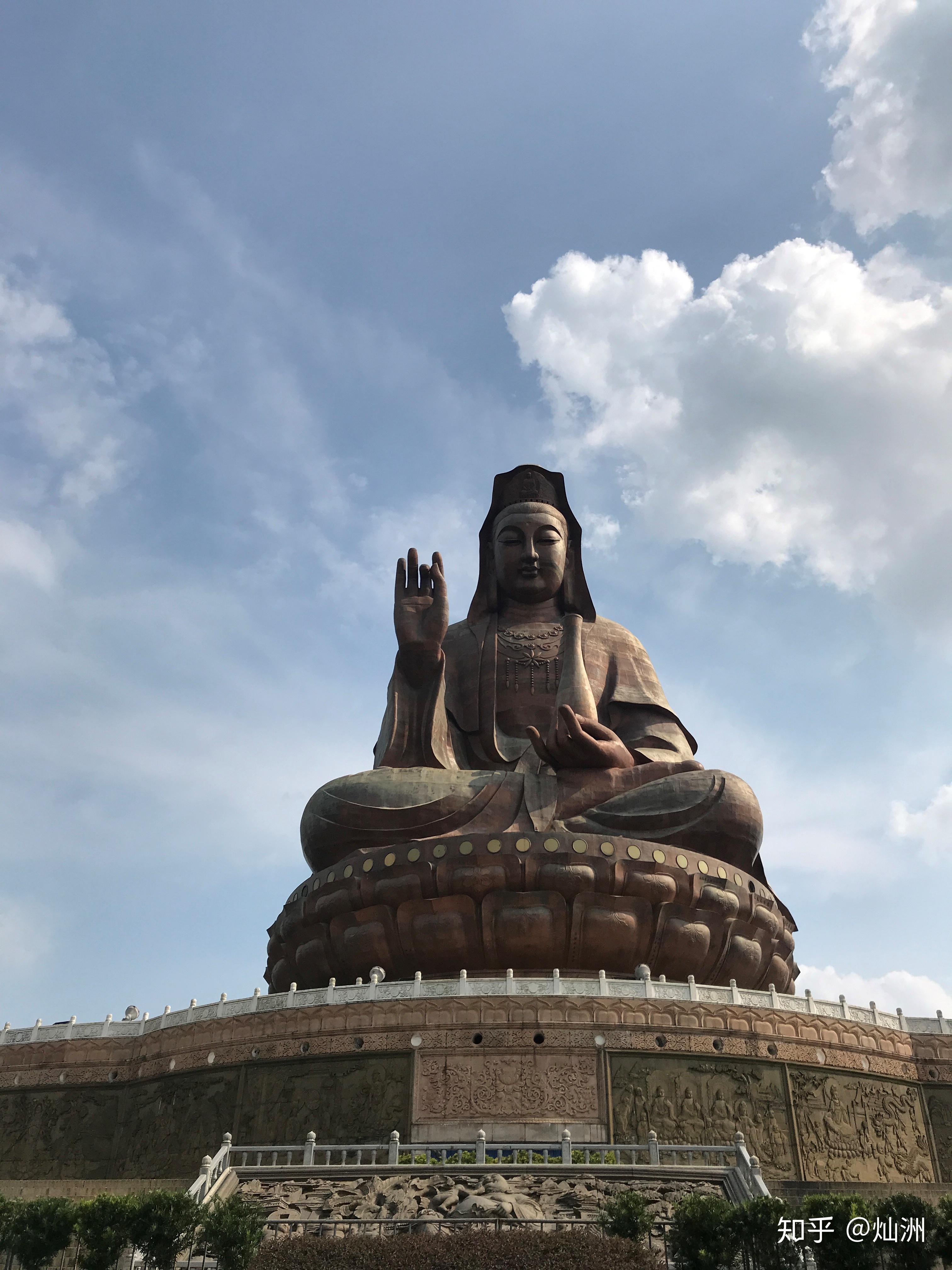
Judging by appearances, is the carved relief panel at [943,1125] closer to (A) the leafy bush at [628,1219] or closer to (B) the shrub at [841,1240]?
(B) the shrub at [841,1240]

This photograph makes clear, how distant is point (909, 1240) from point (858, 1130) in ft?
18.7

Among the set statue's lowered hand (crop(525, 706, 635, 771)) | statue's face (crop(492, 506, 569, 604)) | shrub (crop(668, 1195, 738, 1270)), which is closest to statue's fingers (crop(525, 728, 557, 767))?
statue's lowered hand (crop(525, 706, 635, 771))

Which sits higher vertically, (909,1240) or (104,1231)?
(104,1231)

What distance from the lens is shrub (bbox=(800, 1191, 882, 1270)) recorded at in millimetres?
6961

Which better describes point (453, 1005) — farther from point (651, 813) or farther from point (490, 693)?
point (490, 693)

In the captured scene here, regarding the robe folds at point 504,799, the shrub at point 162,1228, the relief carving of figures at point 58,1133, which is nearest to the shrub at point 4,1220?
the shrub at point 162,1228

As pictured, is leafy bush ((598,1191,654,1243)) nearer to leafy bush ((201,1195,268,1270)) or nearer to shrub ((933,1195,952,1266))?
shrub ((933,1195,952,1266))

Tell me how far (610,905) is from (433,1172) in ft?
19.1

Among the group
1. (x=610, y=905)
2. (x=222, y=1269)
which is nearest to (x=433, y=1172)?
(x=222, y=1269)

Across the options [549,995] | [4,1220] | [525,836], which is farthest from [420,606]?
[4,1220]

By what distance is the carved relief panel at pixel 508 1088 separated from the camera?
1162 cm

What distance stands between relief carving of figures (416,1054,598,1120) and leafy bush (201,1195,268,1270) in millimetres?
4261

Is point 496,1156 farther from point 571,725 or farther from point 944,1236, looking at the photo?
point 571,725

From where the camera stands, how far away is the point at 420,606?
17719mm
